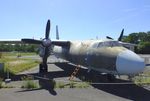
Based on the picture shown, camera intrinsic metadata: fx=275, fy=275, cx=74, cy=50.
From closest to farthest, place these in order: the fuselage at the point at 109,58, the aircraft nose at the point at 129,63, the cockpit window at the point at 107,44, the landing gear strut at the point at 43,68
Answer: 1. the aircraft nose at the point at 129,63
2. the fuselage at the point at 109,58
3. the cockpit window at the point at 107,44
4. the landing gear strut at the point at 43,68

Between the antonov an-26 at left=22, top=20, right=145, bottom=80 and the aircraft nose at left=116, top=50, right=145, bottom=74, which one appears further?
the antonov an-26 at left=22, top=20, right=145, bottom=80

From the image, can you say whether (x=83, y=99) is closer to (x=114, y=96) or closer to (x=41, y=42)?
(x=114, y=96)

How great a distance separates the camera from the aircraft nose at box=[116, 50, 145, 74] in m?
14.4

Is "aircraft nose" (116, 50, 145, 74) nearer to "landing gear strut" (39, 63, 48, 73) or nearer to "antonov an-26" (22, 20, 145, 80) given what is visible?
"antonov an-26" (22, 20, 145, 80)

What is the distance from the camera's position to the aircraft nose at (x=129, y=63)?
14430 millimetres

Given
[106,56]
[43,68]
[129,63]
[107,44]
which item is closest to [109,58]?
[106,56]

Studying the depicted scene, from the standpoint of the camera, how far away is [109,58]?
15859 millimetres

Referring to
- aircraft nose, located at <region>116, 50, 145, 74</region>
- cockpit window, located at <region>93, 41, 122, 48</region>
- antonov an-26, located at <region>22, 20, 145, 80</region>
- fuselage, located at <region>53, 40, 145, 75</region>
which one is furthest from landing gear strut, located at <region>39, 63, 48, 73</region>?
aircraft nose, located at <region>116, 50, 145, 74</region>

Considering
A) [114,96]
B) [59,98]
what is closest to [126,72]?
[114,96]

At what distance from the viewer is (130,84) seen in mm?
17391

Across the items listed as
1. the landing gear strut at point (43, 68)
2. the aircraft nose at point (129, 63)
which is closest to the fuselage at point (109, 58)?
the aircraft nose at point (129, 63)

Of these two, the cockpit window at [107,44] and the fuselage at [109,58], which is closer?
the fuselage at [109,58]

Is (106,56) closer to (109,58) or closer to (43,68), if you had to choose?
(109,58)

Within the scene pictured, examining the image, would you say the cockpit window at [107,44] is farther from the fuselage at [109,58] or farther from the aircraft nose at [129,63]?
the aircraft nose at [129,63]
